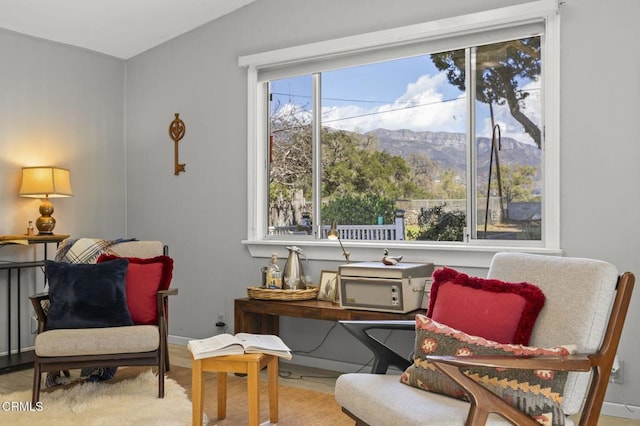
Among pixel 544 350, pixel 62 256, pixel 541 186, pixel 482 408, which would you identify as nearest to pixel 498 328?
pixel 544 350

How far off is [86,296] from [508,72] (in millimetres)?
2772

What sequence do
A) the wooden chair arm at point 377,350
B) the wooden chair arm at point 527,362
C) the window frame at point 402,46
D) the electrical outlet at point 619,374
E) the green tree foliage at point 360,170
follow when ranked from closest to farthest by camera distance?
the wooden chair arm at point 527,362 → the wooden chair arm at point 377,350 → the electrical outlet at point 619,374 → the window frame at point 402,46 → the green tree foliage at point 360,170

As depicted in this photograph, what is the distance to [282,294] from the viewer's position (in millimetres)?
3834

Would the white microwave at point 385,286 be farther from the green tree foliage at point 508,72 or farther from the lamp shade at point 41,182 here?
the lamp shade at point 41,182

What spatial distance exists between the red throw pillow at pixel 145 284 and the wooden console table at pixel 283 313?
0.56m

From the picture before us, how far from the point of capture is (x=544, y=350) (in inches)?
75.1

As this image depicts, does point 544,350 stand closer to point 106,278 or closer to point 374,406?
point 374,406

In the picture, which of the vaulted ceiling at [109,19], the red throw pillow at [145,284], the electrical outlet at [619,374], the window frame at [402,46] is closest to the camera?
the electrical outlet at [619,374]

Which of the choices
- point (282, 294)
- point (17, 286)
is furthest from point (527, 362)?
point (17, 286)

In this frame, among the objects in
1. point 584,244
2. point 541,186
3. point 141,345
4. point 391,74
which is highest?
point 391,74

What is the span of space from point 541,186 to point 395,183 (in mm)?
939

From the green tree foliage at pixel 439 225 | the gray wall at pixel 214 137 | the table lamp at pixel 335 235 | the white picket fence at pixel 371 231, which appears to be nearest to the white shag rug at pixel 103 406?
the gray wall at pixel 214 137

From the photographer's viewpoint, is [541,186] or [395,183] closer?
[541,186]

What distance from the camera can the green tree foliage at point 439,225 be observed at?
3.69 meters
